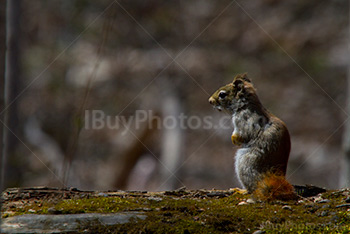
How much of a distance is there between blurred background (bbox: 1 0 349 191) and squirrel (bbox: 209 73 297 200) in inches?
296

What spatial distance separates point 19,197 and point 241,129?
2280mm

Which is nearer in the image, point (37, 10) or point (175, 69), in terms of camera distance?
point (175, 69)

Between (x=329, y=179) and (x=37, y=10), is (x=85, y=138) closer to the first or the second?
(x=37, y=10)

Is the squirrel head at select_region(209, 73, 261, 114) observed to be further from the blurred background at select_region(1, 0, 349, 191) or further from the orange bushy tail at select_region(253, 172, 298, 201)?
the blurred background at select_region(1, 0, 349, 191)

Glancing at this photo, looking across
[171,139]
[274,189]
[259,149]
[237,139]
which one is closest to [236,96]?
[237,139]

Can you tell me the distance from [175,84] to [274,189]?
10247mm

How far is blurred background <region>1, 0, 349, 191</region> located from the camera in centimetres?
1286

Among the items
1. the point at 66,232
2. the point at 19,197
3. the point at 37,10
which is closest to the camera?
the point at 66,232

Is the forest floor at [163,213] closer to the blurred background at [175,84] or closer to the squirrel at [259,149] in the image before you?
the squirrel at [259,149]

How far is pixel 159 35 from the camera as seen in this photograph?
1509 cm

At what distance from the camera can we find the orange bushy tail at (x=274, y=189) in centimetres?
416

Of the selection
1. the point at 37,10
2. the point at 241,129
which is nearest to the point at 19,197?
the point at 241,129

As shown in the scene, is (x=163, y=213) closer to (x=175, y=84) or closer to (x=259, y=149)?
(x=259, y=149)

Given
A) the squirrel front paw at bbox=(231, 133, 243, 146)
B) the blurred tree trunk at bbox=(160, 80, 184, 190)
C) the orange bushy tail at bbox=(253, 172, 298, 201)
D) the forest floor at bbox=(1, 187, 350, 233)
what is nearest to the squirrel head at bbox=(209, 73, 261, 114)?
the squirrel front paw at bbox=(231, 133, 243, 146)
